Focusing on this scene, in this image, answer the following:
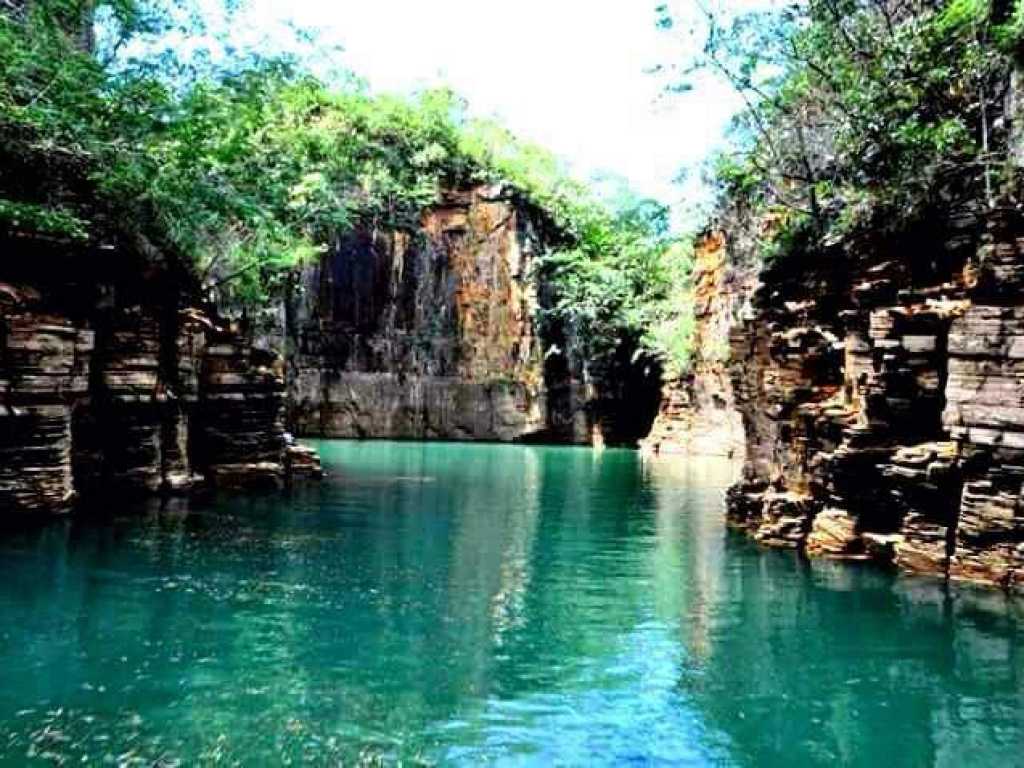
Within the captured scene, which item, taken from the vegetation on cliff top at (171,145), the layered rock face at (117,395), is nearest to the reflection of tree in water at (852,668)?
the layered rock face at (117,395)

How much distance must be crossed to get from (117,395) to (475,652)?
11.4 m

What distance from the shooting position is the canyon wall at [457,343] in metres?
44.2

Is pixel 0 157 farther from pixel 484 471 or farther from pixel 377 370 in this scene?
pixel 377 370

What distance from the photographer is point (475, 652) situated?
8664mm

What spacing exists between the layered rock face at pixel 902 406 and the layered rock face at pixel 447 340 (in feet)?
88.6

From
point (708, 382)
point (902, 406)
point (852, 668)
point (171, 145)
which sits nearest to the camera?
point (852, 668)

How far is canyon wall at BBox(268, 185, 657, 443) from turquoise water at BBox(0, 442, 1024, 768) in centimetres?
2860

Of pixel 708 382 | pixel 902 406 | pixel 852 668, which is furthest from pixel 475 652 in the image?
pixel 708 382

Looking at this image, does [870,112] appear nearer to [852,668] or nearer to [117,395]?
[852,668]

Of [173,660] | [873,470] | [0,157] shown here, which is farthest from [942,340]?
[0,157]

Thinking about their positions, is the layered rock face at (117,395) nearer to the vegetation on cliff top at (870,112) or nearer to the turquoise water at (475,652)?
the turquoise water at (475,652)

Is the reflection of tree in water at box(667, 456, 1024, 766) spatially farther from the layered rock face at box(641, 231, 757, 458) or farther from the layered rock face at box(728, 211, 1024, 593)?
the layered rock face at box(641, 231, 757, 458)

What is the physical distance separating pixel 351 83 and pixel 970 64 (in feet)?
125

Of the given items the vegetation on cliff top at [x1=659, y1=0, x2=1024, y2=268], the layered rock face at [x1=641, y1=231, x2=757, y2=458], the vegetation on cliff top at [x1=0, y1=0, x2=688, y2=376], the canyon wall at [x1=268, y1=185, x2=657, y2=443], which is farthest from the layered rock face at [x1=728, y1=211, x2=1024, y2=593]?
the canyon wall at [x1=268, y1=185, x2=657, y2=443]
